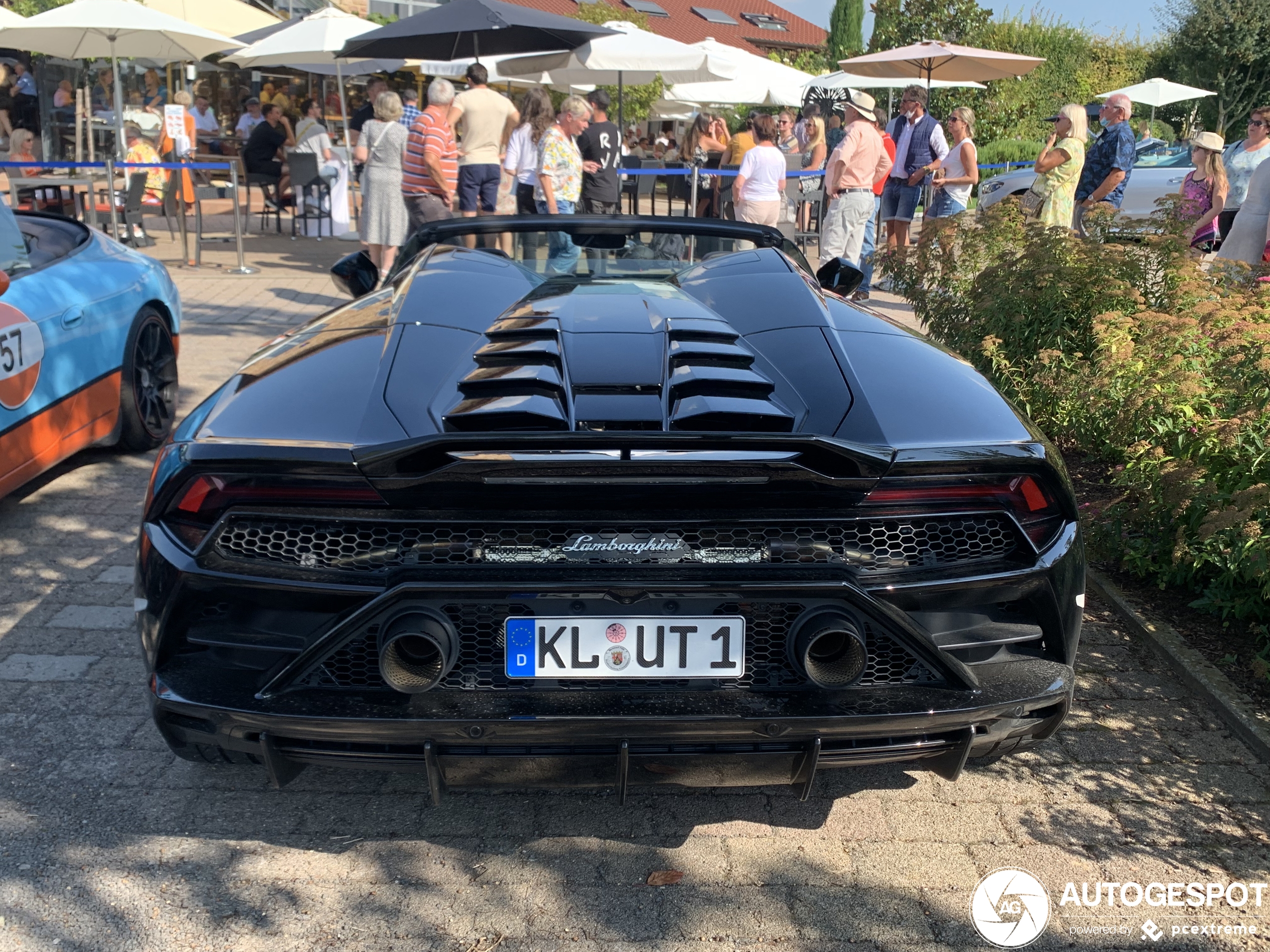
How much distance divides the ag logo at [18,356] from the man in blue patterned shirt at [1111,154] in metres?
8.46

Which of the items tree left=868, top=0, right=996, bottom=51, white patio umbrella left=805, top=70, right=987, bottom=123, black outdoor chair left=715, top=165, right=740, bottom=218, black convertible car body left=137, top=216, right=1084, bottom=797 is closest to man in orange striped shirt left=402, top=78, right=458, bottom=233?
black outdoor chair left=715, top=165, right=740, bottom=218

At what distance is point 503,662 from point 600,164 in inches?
369

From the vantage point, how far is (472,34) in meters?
11.1

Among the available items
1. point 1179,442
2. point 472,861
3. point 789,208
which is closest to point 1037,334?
point 1179,442

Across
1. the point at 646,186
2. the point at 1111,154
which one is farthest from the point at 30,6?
the point at 1111,154

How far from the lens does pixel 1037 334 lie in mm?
5656

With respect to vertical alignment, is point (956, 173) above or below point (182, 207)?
above

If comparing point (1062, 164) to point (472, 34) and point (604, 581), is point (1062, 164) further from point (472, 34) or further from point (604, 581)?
point (604, 581)

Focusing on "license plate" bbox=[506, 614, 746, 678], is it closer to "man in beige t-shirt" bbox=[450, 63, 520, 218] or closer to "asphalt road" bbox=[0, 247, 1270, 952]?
"asphalt road" bbox=[0, 247, 1270, 952]

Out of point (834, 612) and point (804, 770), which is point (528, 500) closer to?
point (834, 612)

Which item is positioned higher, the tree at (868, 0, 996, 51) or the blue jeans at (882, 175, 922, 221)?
the tree at (868, 0, 996, 51)

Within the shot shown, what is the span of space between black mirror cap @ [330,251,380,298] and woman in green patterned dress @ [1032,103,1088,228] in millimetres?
7313

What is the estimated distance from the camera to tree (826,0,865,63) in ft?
183

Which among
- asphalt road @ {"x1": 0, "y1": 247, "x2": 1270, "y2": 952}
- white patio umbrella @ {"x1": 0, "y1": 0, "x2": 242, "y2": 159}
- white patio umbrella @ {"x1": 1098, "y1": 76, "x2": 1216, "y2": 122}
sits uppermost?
white patio umbrella @ {"x1": 1098, "y1": 76, "x2": 1216, "y2": 122}
